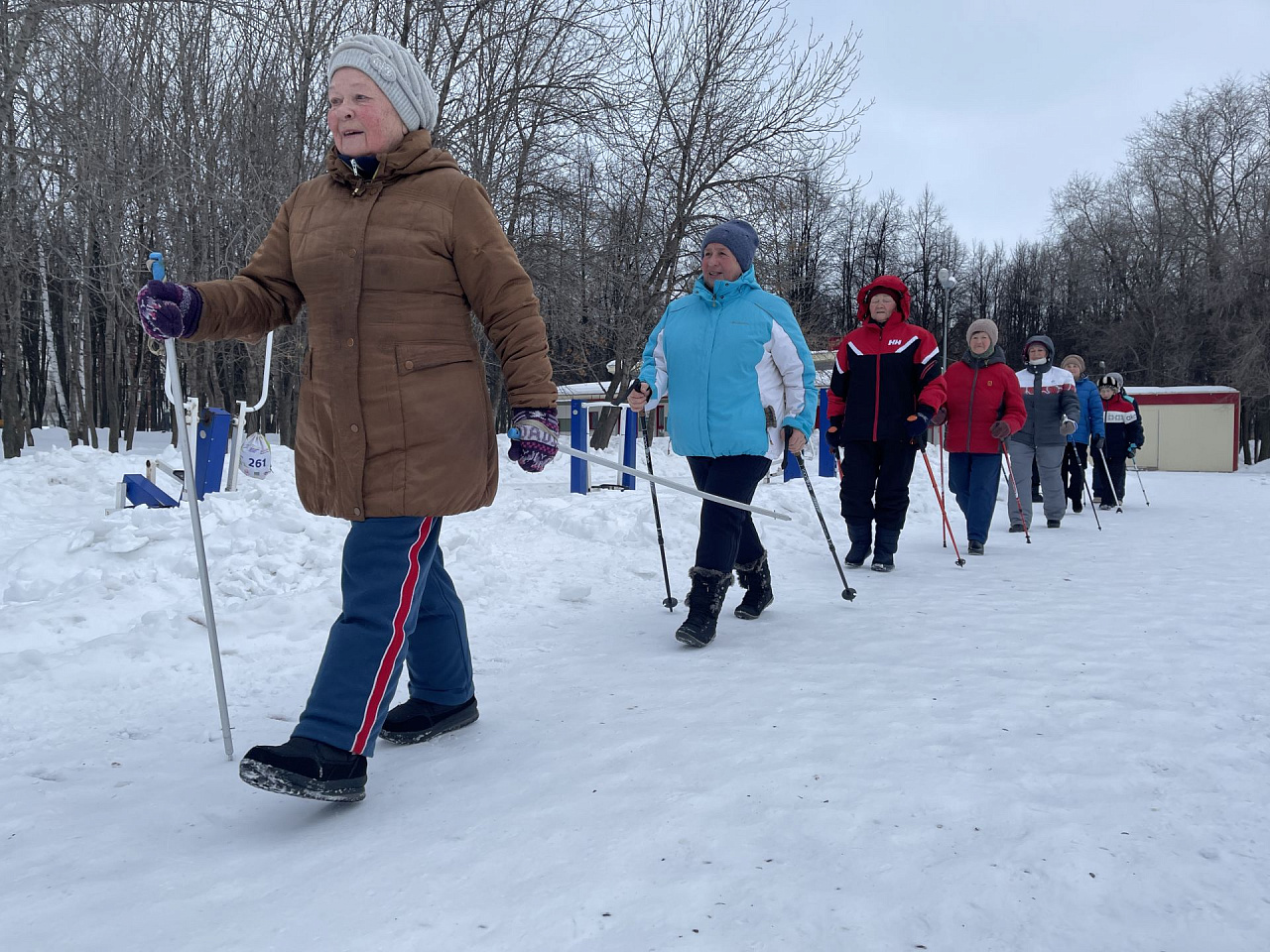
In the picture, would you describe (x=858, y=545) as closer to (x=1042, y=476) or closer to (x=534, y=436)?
(x=1042, y=476)

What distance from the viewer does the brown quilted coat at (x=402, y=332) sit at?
2.54m

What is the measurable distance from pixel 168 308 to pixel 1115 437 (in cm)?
1302

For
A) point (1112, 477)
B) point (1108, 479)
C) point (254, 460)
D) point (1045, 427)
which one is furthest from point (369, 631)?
point (1112, 477)

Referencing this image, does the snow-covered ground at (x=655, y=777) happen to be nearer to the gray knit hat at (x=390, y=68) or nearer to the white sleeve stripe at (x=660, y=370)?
the white sleeve stripe at (x=660, y=370)

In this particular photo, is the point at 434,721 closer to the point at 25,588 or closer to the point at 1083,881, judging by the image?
the point at 1083,881

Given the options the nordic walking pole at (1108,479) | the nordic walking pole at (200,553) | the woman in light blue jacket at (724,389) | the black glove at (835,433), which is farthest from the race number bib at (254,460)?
the nordic walking pole at (1108,479)

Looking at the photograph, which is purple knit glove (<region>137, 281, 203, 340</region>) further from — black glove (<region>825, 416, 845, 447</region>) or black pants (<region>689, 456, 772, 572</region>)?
black glove (<region>825, 416, 845, 447</region>)

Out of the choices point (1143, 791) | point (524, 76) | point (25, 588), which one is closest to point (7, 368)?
point (524, 76)

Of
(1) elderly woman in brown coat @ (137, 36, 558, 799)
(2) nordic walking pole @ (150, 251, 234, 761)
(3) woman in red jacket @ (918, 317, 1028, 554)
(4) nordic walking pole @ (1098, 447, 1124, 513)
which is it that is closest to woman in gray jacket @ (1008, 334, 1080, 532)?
(3) woman in red jacket @ (918, 317, 1028, 554)

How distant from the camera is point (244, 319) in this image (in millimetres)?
2762

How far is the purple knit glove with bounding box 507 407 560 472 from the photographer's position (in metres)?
2.67

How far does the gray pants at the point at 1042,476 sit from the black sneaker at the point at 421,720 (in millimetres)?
7097

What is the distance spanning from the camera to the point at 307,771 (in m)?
2.29

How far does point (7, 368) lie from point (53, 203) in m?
3.70
